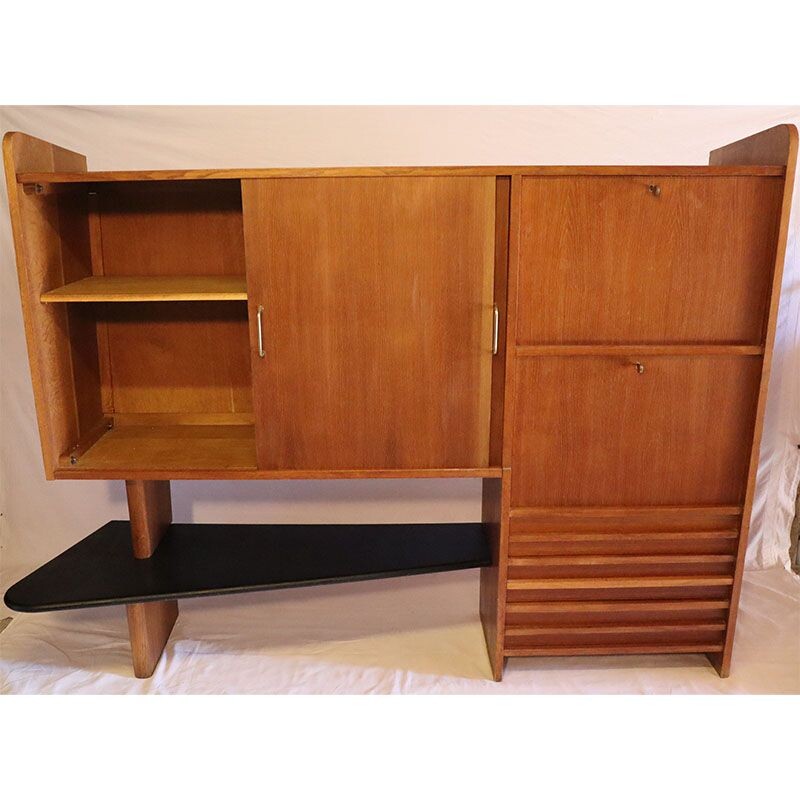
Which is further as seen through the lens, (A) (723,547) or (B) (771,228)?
(A) (723,547)

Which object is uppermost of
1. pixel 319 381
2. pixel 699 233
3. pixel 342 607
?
pixel 699 233

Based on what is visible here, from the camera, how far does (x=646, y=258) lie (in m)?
2.04

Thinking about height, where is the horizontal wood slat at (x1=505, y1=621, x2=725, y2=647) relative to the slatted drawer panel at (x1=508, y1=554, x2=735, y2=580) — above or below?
below

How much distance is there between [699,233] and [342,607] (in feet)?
5.85

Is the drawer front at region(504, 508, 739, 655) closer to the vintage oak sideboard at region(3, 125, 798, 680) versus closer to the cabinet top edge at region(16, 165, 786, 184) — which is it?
the vintage oak sideboard at region(3, 125, 798, 680)

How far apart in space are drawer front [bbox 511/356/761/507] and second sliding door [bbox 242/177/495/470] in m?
0.16

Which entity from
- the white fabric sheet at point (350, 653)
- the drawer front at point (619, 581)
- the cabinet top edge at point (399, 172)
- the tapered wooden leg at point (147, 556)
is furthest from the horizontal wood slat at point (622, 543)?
the tapered wooden leg at point (147, 556)

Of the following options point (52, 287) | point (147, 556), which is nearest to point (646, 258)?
point (52, 287)

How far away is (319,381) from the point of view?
212 centimetres

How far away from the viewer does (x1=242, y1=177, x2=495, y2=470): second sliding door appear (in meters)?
2.00

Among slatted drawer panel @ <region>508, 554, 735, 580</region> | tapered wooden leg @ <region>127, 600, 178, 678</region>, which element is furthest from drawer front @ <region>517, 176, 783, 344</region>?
tapered wooden leg @ <region>127, 600, 178, 678</region>

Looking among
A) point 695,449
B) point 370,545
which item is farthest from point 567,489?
point 370,545

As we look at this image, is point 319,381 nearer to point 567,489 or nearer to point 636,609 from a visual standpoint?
point 567,489

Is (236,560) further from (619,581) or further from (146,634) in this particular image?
(619,581)
